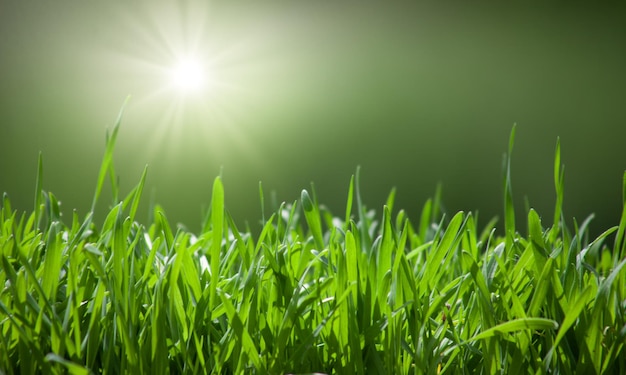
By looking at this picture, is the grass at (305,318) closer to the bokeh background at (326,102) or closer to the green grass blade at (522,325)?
the green grass blade at (522,325)

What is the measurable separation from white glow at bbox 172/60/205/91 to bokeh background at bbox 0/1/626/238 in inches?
2.9

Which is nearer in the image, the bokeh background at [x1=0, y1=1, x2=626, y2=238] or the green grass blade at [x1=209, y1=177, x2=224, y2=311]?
the green grass blade at [x1=209, y1=177, x2=224, y2=311]

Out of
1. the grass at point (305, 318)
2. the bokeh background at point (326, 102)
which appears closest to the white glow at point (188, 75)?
the bokeh background at point (326, 102)

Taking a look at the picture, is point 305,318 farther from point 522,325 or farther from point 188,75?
point 188,75

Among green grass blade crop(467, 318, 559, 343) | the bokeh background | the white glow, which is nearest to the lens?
green grass blade crop(467, 318, 559, 343)

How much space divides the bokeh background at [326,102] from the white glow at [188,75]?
7cm

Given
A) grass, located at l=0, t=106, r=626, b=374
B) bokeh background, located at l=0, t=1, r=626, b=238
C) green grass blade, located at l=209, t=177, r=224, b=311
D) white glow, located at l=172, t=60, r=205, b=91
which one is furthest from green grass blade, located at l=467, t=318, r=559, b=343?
white glow, located at l=172, t=60, r=205, b=91

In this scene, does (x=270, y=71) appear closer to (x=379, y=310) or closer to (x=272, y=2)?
(x=272, y=2)

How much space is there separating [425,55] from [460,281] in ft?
11.8

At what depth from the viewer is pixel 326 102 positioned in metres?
3.72

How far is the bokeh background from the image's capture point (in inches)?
125

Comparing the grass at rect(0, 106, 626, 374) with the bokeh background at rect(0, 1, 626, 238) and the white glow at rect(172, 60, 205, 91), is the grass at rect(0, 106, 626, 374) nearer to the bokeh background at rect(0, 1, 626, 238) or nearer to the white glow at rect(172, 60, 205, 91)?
the bokeh background at rect(0, 1, 626, 238)

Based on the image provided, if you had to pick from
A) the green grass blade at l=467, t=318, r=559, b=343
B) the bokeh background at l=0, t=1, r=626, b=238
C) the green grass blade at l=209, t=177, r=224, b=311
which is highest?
the bokeh background at l=0, t=1, r=626, b=238

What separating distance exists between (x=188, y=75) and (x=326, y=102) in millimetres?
1025
